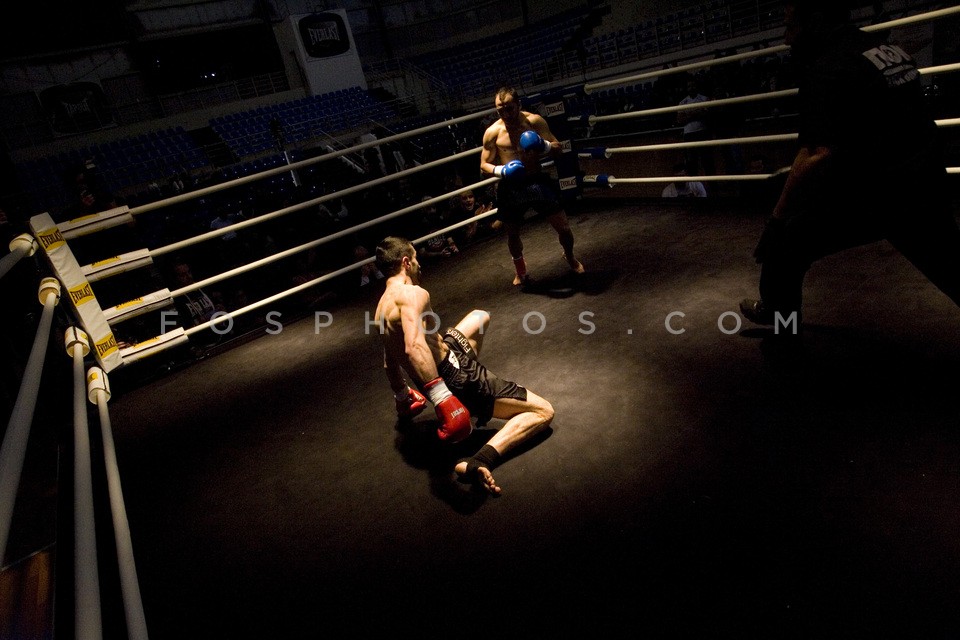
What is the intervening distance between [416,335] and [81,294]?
7.82ft

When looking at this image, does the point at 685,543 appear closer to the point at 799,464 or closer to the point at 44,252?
the point at 799,464

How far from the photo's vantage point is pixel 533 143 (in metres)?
3.71

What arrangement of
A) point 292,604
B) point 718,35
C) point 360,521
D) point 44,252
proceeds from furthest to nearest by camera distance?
1. point 718,35
2. point 44,252
3. point 360,521
4. point 292,604

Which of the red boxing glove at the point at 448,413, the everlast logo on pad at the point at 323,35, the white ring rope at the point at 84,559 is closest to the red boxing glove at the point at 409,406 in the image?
the red boxing glove at the point at 448,413

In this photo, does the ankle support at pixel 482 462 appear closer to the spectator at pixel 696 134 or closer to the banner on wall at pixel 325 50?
the spectator at pixel 696 134

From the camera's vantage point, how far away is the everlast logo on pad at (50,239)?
3.03 meters

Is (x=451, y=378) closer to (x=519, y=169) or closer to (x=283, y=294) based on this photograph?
(x=519, y=169)

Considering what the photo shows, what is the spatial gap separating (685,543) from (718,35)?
12323 mm

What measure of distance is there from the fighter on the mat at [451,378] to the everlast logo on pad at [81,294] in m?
2.06

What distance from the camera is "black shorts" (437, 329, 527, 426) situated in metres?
2.20

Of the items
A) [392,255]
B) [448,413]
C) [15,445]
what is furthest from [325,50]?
[15,445]

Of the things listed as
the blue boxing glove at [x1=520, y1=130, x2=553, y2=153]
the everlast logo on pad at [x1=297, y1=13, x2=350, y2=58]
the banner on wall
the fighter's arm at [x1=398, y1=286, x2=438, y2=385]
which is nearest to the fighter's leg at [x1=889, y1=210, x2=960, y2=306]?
the fighter's arm at [x1=398, y1=286, x2=438, y2=385]

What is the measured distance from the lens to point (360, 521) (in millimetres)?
2025

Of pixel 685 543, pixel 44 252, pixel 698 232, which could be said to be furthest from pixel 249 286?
pixel 685 543
